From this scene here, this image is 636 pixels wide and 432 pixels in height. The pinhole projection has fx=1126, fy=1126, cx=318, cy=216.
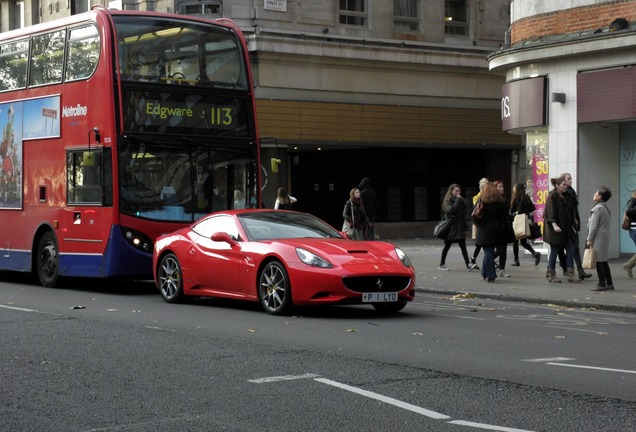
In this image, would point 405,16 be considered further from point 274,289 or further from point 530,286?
point 274,289

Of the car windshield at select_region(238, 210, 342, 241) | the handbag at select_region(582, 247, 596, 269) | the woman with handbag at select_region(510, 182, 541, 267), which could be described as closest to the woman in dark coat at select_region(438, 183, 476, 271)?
the woman with handbag at select_region(510, 182, 541, 267)

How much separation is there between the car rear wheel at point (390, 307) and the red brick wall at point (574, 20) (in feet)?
35.1

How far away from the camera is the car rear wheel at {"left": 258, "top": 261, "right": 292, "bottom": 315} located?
1376cm

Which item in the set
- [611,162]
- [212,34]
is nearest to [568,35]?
[611,162]

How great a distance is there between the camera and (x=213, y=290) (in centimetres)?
1516

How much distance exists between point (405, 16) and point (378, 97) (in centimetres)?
316

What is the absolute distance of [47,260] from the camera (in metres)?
19.3

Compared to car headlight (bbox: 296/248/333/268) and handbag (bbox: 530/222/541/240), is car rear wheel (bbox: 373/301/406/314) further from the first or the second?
handbag (bbox: 530/222/541/240)

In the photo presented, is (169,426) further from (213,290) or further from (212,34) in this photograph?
(212,34)

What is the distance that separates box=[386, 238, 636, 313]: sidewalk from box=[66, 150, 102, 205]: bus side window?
558 cm

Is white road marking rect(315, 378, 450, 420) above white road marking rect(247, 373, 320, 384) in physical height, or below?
above

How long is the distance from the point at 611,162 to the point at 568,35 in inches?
113

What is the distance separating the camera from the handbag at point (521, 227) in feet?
73.7

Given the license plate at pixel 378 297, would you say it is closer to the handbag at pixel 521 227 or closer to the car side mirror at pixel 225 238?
the car side mirror at pixel 225 238
